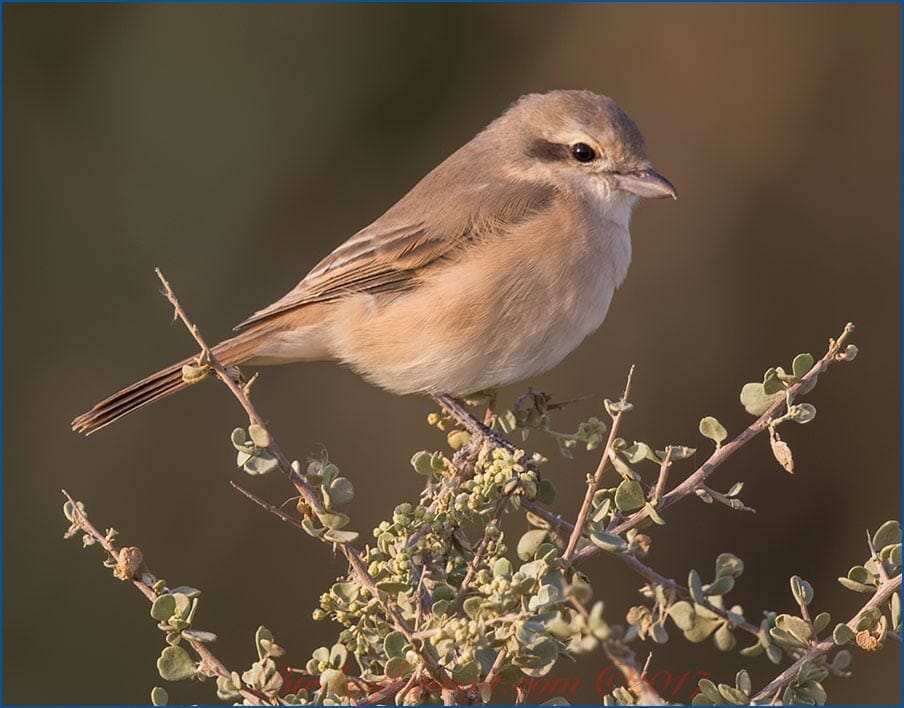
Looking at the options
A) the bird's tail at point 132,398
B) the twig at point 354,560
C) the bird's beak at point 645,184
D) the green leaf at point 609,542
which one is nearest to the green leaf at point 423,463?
the twig at point 354,560

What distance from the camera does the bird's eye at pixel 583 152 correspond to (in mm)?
4262

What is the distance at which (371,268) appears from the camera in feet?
13.5

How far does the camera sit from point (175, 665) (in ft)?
6.88

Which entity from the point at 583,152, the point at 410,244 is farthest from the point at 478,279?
the point at 583,152

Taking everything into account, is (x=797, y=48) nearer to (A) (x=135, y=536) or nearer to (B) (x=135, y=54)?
(B) (x=135, y=54)

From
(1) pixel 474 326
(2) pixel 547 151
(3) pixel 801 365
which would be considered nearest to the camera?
(3) pixel 801 365

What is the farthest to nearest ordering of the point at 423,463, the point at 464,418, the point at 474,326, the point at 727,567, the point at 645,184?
1. the point at 645,184
2. the point at 464,418
3. the point at 474,326
4. the point at 423,463
5. the point at 727,567

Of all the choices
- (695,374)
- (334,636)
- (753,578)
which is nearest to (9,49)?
(334,636)

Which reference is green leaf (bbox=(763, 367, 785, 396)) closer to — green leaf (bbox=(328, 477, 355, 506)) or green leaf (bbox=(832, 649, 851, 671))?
green leaf (bbox=(832, 649, 851, 671))

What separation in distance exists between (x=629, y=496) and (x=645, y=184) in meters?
2.13

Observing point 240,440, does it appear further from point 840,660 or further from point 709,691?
point 840,660

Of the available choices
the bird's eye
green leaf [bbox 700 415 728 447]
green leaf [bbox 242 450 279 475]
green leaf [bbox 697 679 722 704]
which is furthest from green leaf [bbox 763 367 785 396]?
the bird's eye

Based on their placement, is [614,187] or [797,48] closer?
[614,187]

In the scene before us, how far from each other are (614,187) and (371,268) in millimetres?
932
